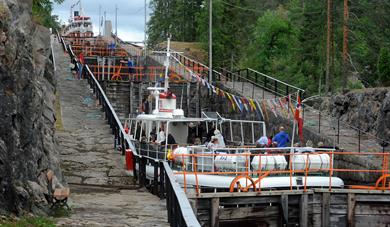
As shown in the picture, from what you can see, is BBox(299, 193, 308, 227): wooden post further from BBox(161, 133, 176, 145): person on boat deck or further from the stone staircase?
the stone staircase

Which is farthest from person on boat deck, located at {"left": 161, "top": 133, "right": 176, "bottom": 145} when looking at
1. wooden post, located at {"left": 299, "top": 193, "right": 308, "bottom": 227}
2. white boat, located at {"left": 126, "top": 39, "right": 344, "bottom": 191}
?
wooden post, located at {"left": 299, "top": 193, "right": 308, "bottom": 227}

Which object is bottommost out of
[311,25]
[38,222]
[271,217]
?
[271,217]

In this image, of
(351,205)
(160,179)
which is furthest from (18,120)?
(351,205)

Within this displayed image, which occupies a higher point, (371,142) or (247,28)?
(247,28)

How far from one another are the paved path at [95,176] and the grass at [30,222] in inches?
19.8

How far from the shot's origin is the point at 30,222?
38.8 feet

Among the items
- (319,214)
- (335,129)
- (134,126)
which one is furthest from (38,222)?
(335,129)

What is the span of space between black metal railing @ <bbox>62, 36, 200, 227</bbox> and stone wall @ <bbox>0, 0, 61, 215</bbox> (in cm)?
229

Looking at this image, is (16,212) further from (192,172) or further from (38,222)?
(192,172)

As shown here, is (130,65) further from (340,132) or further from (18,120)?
(18,120)

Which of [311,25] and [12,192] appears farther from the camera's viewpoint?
[311,25]

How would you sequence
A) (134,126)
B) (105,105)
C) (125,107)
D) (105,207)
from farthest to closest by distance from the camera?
(125,107) → (105,105) → (134,126) → (105,207)

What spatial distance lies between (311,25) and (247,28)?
25.0 metres

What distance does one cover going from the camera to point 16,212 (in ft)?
38.9
